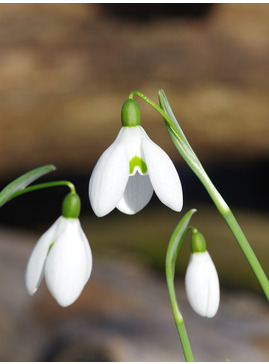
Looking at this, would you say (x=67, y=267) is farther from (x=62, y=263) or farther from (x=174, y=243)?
(x=174, y=243)

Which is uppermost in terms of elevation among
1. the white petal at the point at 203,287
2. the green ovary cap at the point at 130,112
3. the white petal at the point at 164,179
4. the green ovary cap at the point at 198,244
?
the green ovary cap at the point at 130,112

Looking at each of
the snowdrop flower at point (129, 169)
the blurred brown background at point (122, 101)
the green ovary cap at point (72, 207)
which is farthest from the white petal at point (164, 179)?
the blurred brown background at point (122, 101)

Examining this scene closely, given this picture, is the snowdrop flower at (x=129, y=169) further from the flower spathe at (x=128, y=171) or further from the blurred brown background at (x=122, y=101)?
the blurred brown background at (x=122, y=101)

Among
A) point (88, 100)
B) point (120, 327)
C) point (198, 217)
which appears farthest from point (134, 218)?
point (120, 327)

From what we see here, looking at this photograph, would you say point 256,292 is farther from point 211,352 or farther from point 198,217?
point 211,352

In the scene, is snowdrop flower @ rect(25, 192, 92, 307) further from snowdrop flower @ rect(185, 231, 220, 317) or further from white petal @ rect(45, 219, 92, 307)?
snowdrop flower @ rect(185, 231, 220, 317)

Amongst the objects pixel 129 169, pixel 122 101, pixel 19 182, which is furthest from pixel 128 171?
pixel 122 101
